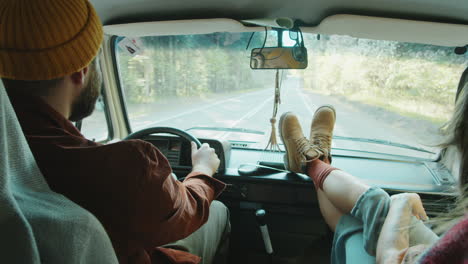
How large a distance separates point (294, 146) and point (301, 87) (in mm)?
548

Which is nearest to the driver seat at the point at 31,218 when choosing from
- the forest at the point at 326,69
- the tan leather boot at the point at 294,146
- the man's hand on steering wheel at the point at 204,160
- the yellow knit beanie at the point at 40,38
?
the yellow knit beanie at the point at 40,38

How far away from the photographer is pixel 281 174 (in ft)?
7.29

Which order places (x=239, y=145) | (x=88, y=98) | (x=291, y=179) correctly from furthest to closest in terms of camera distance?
(x=239, y=145)
(x=291, y=179)
(x=88, y=98)

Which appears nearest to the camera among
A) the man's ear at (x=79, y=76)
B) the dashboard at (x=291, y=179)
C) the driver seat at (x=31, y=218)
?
the driver seat at (x=31, y=218)

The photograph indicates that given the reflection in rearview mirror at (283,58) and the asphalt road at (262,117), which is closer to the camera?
the reflection in rearview mirror at (283,58)

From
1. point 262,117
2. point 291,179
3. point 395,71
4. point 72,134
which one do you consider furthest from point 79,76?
point 395,71

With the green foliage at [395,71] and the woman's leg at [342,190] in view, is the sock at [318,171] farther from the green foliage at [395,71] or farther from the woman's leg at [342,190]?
the green foliage at [395,71]

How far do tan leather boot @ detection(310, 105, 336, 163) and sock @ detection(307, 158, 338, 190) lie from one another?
10.0 inches

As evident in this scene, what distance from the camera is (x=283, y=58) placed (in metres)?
2.10

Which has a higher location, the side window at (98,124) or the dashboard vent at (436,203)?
the side window at (98,124)

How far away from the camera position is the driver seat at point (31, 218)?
606mm

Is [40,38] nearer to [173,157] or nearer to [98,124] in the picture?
[173,157]

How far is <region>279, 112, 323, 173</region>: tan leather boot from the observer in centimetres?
221

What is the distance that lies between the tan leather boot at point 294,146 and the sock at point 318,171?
0.04 m
